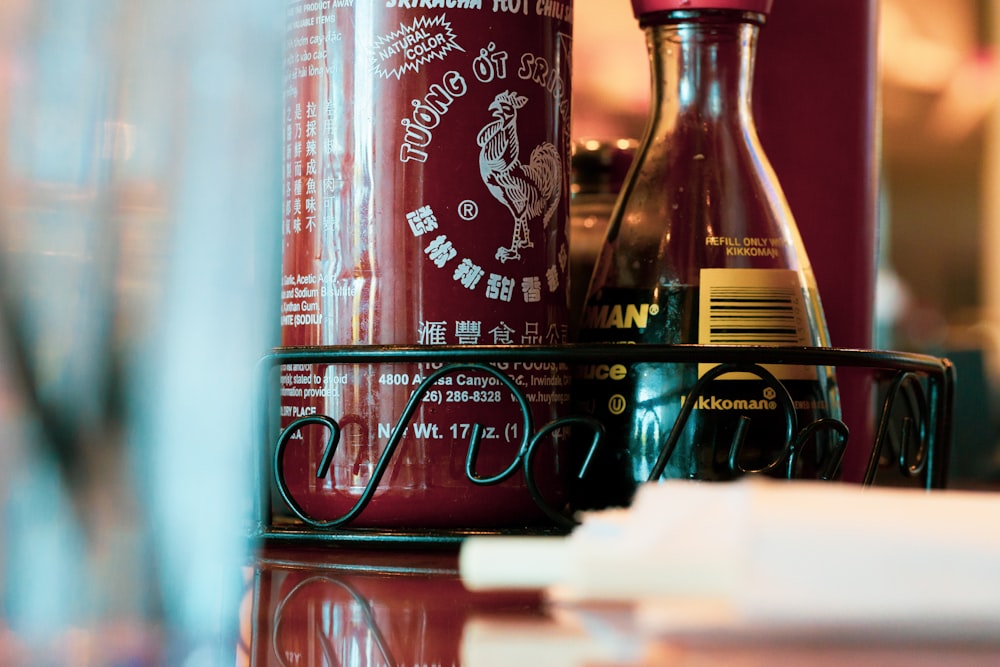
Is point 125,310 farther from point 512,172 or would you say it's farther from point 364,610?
point 512,172

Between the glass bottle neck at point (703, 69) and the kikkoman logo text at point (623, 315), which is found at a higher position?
the glass bottle neck at point (703, 69)

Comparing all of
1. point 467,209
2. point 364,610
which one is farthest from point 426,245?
point 364,610

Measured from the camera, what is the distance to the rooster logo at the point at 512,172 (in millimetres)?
382

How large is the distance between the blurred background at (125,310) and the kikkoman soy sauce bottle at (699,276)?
20cm

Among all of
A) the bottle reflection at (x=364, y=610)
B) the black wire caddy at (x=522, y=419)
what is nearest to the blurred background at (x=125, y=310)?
the bottle reflection at (x=364, y=610)

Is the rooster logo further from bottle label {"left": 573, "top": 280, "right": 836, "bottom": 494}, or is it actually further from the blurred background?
the blurred background

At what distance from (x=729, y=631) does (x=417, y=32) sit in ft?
0.79

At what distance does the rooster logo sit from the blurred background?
177 mm

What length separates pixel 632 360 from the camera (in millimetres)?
359

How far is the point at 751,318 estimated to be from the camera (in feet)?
1.27

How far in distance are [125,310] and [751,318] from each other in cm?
23

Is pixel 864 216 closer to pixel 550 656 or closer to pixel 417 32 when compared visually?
pixel 417 32

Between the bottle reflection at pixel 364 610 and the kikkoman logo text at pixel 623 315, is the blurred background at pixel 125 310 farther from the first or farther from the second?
the kikkoman logo text at pixel 623 315

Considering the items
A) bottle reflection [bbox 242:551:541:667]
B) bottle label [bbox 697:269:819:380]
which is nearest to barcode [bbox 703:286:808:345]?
bottle label [bbox 697:269:819:380]
